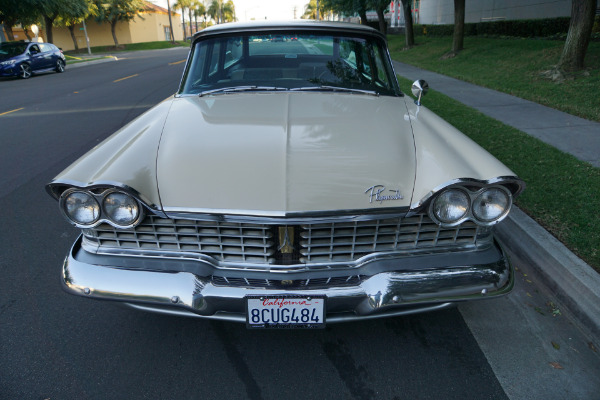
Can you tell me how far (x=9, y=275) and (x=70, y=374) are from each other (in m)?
1.35

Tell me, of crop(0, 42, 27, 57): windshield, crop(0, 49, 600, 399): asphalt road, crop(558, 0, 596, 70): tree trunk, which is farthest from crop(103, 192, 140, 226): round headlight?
crop(0, 42, 27, 57): windshield

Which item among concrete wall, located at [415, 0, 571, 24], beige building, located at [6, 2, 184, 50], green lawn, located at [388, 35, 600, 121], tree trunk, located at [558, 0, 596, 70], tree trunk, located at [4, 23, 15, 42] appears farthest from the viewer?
beige building, located at [6, 2, 184, 50]

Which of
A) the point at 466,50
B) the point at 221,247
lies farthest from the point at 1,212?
the point at 466,50

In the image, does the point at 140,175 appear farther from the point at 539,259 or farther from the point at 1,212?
the point at 1,212

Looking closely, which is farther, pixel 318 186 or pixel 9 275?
pixel 9 275

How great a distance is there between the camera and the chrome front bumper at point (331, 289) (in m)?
1.96

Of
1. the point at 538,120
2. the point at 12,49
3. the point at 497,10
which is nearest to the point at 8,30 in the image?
the point at 12,49

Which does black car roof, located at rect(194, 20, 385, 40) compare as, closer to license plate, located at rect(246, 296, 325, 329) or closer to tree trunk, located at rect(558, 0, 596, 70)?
license plate, located at rect(246, 296, 325, 329)

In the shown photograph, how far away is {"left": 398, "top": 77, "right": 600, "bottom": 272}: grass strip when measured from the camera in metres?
3.27

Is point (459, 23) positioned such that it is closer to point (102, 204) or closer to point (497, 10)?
point (497, 10)

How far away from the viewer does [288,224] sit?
192cm

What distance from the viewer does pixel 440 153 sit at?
2199mm

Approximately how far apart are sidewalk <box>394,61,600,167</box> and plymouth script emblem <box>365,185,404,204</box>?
3810 millimetres

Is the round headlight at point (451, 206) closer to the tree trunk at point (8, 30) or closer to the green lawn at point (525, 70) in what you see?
the green lawn at point (525, 70)
